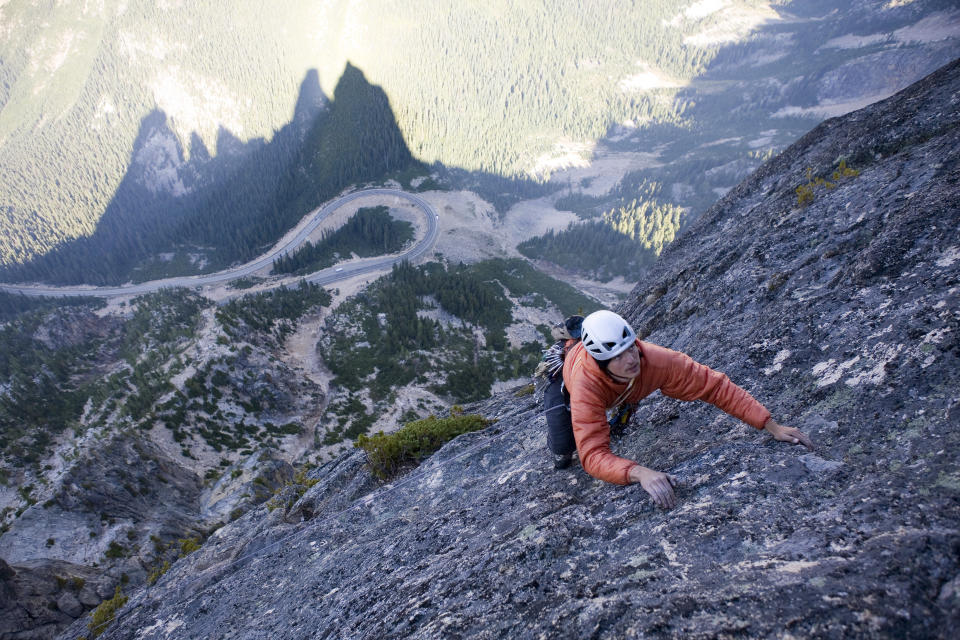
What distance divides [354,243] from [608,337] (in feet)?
329

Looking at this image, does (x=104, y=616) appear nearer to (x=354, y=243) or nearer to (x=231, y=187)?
(x=354, y=243)

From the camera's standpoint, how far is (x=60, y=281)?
130750 mm

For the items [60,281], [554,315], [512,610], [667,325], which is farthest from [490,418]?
[60,281]

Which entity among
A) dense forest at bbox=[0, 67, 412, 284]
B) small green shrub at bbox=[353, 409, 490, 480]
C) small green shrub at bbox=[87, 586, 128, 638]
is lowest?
small green shrub at bbox=[87, 586, 128, 638]

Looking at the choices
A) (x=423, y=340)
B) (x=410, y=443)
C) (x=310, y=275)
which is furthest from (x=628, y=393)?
(x=310, y=275)

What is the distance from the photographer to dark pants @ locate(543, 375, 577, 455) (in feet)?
20.0

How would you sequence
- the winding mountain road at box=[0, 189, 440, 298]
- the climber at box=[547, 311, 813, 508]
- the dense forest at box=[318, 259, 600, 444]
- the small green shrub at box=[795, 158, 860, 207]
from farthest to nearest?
the winding mountain road at box=[0, 189, 440, 298] < the dense forest at box=[318, 259, 600, 444] < the small green shrub at box=[795, 158, 860, 207] < the climber at box=[547, 311, 813, 508]

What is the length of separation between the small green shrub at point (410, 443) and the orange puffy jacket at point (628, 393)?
876 centimetres

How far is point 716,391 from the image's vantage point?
4.92 meters

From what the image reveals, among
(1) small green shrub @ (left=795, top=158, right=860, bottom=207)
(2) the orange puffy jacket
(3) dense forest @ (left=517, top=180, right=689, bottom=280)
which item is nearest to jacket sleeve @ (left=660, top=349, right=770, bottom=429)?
(2) the orange puffy jacket

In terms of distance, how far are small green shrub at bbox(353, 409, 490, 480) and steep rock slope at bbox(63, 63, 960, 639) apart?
710mm

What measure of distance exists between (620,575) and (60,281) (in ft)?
618

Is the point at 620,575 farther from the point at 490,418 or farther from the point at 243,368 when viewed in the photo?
the point at 243,368

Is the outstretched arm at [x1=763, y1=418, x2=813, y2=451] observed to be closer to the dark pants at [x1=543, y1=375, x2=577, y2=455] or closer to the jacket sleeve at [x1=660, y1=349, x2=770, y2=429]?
the jacket sleeve at [x1=660, y1=349, x2=770, y2=429]
